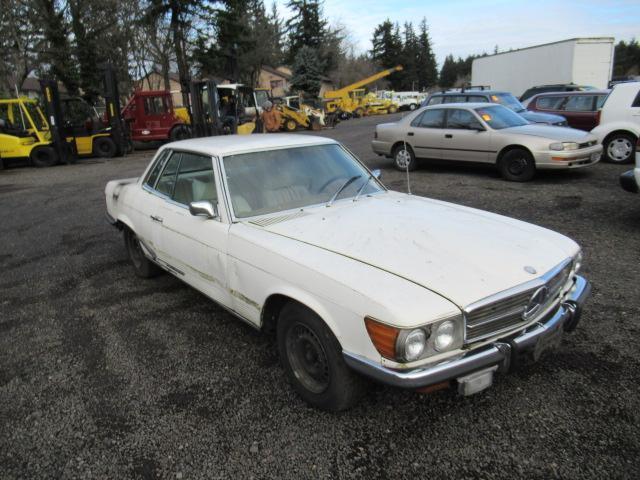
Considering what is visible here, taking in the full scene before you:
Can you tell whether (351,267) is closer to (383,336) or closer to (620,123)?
(383,336)

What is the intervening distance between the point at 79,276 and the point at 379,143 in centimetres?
770

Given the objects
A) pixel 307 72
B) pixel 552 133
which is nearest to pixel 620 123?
pixel 552 133

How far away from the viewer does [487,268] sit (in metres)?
2.47

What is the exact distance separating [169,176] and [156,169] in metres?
0.35

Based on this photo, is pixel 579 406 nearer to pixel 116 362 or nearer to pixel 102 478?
pixel 102 478

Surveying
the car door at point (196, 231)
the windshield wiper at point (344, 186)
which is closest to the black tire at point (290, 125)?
the car door at point (196, 231)

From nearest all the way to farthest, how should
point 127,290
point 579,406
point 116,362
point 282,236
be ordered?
point 579,406
point 282,236
point 116,362
point 127,290

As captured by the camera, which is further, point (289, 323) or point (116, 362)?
point (116, 362)

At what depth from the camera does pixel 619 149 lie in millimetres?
9930

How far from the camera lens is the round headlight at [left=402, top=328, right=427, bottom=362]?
214 centimetres

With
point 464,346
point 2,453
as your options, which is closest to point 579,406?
point 464,346

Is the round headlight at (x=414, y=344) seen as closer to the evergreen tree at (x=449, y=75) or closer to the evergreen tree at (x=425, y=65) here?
the evergreen tree at (x=425, y=65)

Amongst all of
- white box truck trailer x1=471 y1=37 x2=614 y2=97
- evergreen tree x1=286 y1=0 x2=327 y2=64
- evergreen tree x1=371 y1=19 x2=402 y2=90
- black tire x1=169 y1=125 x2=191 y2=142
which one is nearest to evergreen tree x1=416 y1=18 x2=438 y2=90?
evergreen tree x1=371 y1=19 x2=402 y2=90

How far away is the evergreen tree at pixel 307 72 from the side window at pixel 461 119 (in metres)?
38.6
